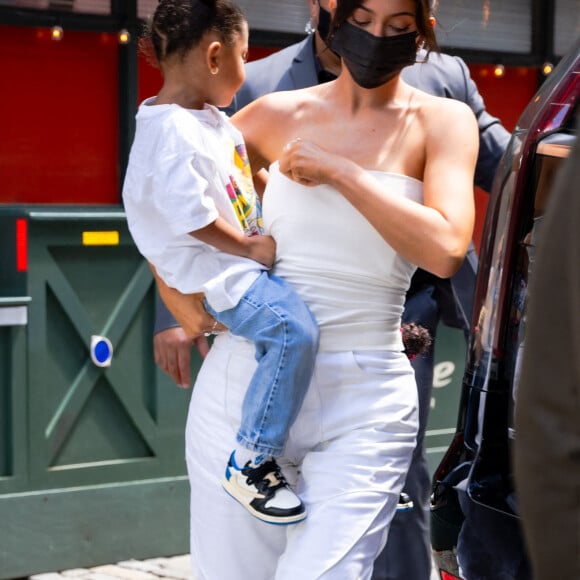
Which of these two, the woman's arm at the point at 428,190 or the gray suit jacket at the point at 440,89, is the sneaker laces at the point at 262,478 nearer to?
the woman's arm at the point at 428,190

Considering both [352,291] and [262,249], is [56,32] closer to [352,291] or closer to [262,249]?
[262,249]

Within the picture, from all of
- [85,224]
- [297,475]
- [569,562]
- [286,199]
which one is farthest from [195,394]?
[85,224]

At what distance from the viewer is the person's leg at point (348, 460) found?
2.45 metres

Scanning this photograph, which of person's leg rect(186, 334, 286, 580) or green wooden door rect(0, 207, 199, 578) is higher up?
person's leg rect(186, 334, 286, 580)

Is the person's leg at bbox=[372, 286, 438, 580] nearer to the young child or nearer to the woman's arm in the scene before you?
the young child

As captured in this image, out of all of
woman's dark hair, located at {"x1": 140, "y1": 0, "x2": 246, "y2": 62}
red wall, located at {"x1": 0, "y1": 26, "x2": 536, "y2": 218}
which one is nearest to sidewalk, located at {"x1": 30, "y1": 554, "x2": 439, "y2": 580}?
red wall, located at {"x1": 0, "y1": 26, "x2": 536, "y2": 218}

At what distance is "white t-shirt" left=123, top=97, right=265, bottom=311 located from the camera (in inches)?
104

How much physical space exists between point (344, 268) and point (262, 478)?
1.53 feet

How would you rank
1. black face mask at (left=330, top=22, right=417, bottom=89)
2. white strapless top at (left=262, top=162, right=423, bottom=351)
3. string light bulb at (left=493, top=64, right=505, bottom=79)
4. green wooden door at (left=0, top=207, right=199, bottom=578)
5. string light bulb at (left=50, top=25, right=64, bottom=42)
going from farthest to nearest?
string light bulb at (left=493, top=64, right=505, bottom=79)
string light bulb at (left=50, top=25, right=64, bottom=42)
green wooden door at (left=0, top=207, right=199, bottom=578)
black face mask at (left=330, top=22, right=417, bottom=89)
white strapless top at (left=262, top=162, right=423, bottom=351)

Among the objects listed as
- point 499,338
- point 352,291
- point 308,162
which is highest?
point 308,162

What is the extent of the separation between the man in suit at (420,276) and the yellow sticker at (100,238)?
5.18ft

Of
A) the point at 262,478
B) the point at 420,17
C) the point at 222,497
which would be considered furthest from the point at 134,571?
the point at 420,17

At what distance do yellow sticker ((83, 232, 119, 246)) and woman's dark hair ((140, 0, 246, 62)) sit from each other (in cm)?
224

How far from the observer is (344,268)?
2.55m
